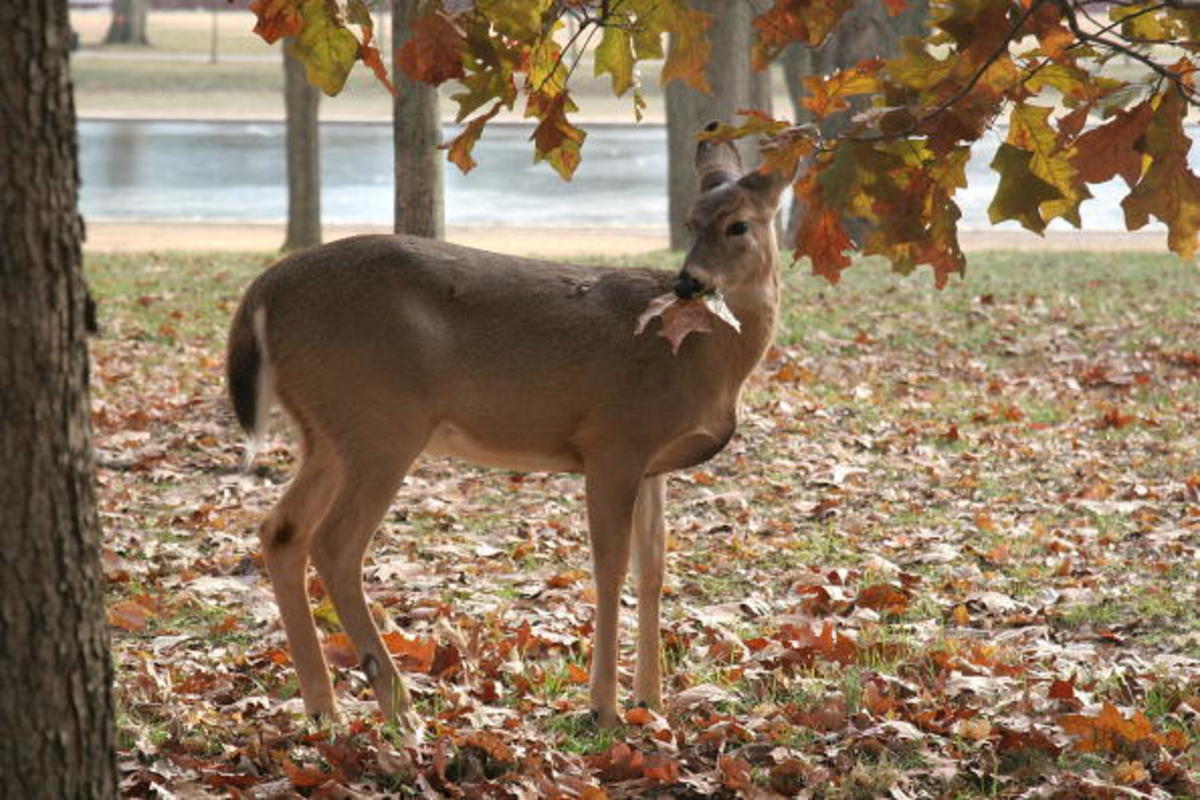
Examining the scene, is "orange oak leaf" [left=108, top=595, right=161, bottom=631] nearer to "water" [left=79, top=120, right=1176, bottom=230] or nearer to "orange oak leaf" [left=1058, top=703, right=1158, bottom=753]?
"orange oak leaf" [left=1058, top=703, right=1158, bottom=753]

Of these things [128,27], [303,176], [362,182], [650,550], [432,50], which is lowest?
[650,550]

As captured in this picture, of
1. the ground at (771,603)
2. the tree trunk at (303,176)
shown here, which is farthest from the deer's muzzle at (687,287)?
the tree trunk at (303,176)

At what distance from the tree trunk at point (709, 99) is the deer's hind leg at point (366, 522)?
12.8 m

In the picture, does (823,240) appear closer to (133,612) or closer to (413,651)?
(413,651)

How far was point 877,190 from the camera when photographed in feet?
14.1

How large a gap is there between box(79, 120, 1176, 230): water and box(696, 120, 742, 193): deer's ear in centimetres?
1435

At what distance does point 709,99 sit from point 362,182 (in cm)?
1099

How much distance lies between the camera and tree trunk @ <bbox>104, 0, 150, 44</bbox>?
6191 cm

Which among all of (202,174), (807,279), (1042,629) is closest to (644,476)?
(1042,629)

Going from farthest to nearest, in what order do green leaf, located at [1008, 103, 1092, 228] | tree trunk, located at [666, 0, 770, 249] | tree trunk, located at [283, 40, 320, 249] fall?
tree trunk, located at [283, 40, 320, 249]
tree trunk, located at [666, 0, 770, 249]
green leaf, located at [1008, 103, 1092, 228]

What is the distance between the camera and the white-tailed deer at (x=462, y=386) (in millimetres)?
5066

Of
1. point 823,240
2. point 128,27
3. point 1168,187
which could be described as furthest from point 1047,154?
point 128,27

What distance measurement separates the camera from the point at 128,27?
6234cm

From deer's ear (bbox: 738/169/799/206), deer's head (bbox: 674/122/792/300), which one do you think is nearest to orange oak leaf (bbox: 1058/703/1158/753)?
deer's head (bbox: 674/122/792/300)
